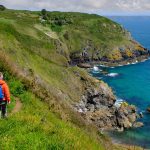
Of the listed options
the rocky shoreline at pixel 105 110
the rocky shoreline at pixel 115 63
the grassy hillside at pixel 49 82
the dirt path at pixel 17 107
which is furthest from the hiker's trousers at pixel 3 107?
the rocky shoreline at pixel 115 63

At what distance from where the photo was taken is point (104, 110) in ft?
241

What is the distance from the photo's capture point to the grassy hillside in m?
15.7

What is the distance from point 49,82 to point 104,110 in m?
15.2

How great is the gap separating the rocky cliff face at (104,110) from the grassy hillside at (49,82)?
1701 millimetres

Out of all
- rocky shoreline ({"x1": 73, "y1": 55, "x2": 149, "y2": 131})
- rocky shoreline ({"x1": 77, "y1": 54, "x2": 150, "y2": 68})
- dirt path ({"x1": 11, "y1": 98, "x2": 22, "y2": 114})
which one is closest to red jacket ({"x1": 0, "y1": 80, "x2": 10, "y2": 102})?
dirt path ({"x1": 11, "y1": 98, "x2": 22, "y2": 114})

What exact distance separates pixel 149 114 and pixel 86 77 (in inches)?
685

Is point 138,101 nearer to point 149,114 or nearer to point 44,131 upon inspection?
point 149,114

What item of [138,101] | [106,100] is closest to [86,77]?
[106,100]

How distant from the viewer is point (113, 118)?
237ft

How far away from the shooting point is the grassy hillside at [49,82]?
15.7m

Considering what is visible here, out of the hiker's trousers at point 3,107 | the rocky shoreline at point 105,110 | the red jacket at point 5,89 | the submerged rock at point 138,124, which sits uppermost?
the red jacket at point 5,89

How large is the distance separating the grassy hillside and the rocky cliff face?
1.70 metres

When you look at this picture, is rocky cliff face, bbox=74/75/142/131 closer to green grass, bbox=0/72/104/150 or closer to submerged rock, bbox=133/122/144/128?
submerged rock, bbox=133/122/144/128

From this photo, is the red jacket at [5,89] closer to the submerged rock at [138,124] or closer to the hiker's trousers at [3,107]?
the hiker's trousers at [3,107]
